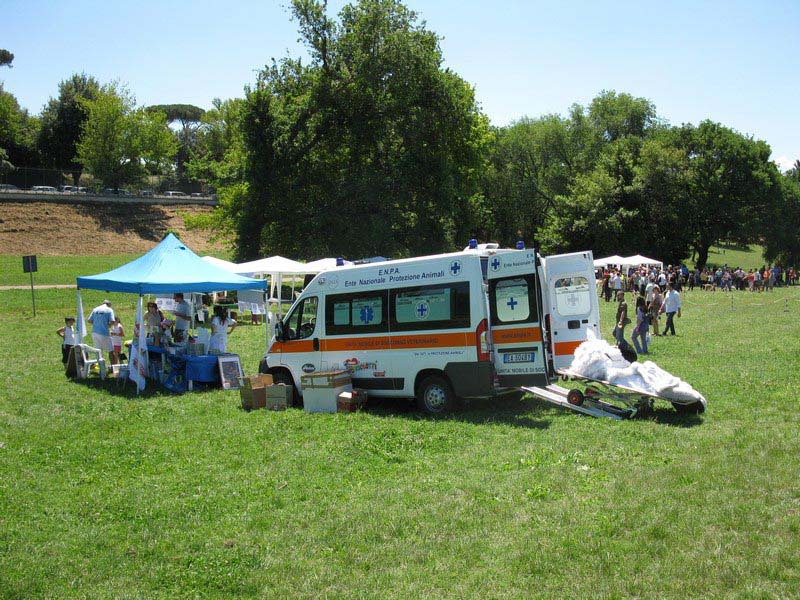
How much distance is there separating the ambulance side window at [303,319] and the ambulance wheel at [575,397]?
4767mm

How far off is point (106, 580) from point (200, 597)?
84cm

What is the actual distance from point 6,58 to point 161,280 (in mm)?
84360

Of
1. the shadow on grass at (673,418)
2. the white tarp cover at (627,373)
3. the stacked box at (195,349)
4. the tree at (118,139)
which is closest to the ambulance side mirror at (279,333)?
the stacked box at (195,349)

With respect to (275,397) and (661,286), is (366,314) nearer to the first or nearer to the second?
(275,397)

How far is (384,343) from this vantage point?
11.9 metres

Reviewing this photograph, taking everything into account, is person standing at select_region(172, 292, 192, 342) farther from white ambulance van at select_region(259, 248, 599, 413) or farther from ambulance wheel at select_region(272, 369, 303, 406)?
ambulance wheel at select_region(272, 369, 303, 406)

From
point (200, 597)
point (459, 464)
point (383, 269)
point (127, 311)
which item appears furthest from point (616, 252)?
point (200, 597)

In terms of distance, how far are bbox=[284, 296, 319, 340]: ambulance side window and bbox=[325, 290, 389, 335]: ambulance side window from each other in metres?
0.30

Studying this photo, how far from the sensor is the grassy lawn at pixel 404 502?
5121 mm

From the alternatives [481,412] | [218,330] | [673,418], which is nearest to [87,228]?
[218,330]

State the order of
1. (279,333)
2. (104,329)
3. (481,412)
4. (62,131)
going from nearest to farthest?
(481,412)
(279,333)
(104,329)
(62,131)

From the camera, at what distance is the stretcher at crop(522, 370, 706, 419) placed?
9.95 meters

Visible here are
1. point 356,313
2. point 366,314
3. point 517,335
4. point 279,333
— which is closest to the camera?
point 517,335

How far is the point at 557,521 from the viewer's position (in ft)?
20.0
